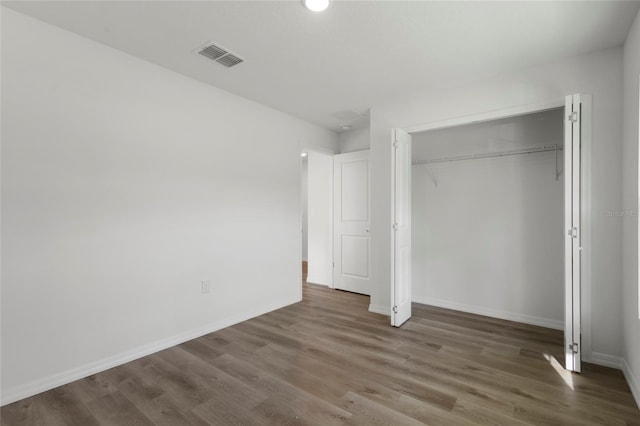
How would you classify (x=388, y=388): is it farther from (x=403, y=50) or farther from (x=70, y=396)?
(x=403, y=50)

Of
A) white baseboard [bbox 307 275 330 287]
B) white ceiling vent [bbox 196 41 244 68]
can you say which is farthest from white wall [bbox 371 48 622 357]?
white baseboard [bbox 307 275 330 287]

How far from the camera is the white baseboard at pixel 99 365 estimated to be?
2.09 meters

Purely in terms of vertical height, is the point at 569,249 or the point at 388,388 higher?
the point at 569,249

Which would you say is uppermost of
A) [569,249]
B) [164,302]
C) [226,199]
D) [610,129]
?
[610,129]

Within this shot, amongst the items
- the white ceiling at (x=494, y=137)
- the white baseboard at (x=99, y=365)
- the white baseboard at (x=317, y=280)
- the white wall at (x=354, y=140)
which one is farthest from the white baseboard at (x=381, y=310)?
the white wall at (x=354, y=140)

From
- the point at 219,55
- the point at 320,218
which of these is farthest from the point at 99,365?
the point at 320,218

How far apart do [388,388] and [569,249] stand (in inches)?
69.8

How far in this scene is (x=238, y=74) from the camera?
3.04 metres

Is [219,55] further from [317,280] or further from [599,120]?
[317,280]

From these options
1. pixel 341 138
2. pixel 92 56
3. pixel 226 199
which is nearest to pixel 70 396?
pixel 226 199

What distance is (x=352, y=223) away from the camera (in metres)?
4.87

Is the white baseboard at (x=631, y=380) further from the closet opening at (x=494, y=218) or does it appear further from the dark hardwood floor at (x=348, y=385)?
the closet opening at (x=494, y=218)

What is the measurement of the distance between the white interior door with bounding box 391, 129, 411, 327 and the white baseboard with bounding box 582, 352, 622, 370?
61.7 inches

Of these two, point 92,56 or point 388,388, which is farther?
point 92,56
